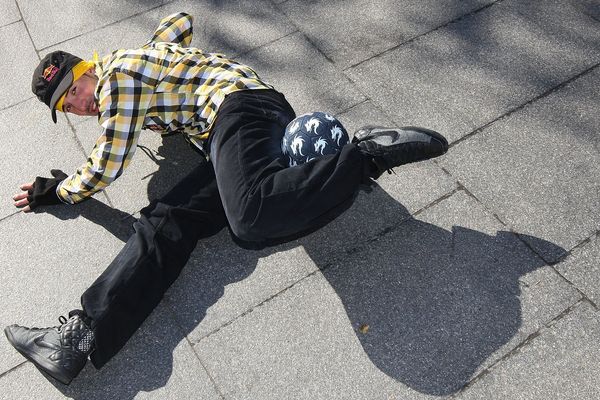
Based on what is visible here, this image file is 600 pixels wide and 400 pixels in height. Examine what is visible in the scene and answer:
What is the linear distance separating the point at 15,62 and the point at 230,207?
8.12 ft

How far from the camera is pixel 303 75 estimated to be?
4.01 meters

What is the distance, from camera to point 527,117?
3.59m

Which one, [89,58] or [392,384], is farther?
[89,58]

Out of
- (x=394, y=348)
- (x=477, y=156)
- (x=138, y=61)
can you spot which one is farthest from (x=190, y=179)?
(x=477, y=156)

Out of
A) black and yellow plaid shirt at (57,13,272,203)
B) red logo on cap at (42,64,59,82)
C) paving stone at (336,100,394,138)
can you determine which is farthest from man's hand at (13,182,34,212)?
paving stone at (336,100,394,138)

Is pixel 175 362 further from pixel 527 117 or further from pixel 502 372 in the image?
pixel 527 117

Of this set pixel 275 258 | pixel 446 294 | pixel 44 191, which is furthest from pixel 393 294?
pixel 44 191

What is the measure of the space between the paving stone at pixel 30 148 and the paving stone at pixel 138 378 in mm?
1137

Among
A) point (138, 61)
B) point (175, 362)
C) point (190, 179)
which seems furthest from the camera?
point (190, 179)

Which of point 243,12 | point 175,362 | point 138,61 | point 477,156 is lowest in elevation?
point 175,362

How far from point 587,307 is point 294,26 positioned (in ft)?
8.97

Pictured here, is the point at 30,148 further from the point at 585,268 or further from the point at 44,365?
the point at 585,268

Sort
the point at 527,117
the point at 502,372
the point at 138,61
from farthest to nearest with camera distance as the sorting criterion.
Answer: the point at 527,117
the point at 138,61
the point at 502,372

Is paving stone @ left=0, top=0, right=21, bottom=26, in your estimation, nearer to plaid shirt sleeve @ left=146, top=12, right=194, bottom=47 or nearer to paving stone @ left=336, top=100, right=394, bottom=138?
plaid shirt sleeve @ left=146, top=12, right=194, bottom=47
